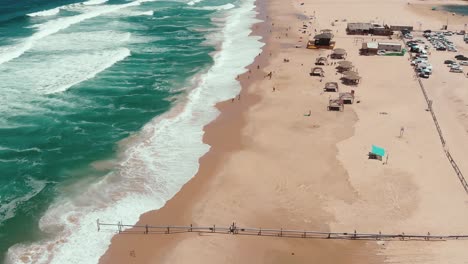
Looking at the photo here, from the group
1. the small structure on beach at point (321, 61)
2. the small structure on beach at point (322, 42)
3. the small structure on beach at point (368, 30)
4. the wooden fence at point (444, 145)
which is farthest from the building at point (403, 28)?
the wooden fence at point (444, 145)

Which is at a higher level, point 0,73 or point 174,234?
point 0,73

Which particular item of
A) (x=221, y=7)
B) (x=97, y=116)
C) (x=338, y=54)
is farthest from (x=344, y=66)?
(x=221, y=7)

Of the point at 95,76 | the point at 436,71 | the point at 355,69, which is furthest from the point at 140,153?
the point at 436,71

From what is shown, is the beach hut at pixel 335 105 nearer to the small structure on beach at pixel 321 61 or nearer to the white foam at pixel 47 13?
the small structure on beach at pixel 321 61

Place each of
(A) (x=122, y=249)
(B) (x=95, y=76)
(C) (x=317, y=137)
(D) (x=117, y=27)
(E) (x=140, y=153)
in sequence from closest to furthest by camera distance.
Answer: (A) (x=122, y=249) → (E) (x=140, y=153) → (C) (x=317, y=137) → (B) (x=95, y=76) → (D) (x=117, y=27)

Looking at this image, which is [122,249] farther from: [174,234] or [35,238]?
[35,238]

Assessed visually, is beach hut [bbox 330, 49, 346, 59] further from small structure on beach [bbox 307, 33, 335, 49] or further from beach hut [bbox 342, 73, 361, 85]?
beach hut [bbox 342, 73, 361, 85]

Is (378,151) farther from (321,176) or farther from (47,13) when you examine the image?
(47,13)

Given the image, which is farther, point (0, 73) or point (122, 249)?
point (0, 73)
